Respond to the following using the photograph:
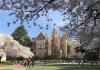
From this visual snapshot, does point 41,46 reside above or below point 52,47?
above

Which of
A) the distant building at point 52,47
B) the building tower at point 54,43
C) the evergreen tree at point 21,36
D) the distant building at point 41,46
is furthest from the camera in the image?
the distant building at point 41,46

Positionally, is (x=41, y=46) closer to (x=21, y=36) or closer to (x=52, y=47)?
(x=52, y=47)

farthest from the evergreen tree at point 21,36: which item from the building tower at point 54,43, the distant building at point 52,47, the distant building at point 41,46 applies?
the distant building at point 41,46

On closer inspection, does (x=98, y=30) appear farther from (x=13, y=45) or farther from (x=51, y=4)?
(x=13, y=45)

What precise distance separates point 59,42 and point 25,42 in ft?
56.7

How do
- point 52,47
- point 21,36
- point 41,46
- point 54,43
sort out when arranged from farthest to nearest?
point 41,46, point 54,43, point 52,47, point 21,36

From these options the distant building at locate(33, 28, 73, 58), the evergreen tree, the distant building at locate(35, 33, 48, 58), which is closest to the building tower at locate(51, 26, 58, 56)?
the distant building at locate(33, 28, 73, 58)

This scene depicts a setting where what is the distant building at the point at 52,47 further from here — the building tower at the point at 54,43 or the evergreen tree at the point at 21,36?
the evergreen tree at the point at 21,36

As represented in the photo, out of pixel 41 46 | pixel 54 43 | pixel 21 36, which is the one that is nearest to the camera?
pixel 21 36

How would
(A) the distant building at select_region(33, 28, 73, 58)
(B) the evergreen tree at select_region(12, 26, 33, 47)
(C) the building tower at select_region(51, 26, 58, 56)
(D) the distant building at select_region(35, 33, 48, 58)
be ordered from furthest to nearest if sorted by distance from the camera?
(D) the distant building at select_region(35, 33, 48, 58), (A) the distant building at select_region(33, 28, 73, 58), (C) the building tower at select_region(51, 26, 58, 56), (B) the evergreen tree at select_region(12, 26, 33, 47)

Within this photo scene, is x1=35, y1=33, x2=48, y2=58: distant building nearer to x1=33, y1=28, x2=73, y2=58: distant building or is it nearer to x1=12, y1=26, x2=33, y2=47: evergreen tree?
x1=33, y1=28, x2=73, y2=58: distant building

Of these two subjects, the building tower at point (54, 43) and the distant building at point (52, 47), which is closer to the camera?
the building tower at point (54, 43)

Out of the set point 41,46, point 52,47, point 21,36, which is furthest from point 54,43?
point 21,36

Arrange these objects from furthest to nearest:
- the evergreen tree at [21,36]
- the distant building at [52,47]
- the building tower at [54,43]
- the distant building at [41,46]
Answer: the distant building at [41,46] → the distant building at [52,47] → the building tower at [54,43] → the evergreen tree at [21,36]
